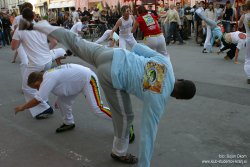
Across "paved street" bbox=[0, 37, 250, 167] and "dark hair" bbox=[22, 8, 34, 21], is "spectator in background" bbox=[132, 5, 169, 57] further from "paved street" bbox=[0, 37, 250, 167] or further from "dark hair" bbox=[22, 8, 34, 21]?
"dark hair" bbox=[22, 8, 34, 21]

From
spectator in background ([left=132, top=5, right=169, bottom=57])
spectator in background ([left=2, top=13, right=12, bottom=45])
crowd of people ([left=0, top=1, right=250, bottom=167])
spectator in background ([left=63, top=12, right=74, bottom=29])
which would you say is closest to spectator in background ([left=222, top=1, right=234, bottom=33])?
spectator in background ([left=132, top=5, right=169, bottom=57])

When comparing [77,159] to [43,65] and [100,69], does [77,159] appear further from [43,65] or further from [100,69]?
[43,65]

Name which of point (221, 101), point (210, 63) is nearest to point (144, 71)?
point (221, 101)

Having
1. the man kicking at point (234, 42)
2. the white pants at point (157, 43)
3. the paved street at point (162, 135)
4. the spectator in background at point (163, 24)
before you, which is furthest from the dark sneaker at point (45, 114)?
the spectator in background at point (163, 24)

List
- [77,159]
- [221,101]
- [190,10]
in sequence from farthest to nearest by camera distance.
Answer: [190,10] → [221,101] → [77,159]

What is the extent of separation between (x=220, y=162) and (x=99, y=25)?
1699 cm

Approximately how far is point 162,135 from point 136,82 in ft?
5.43

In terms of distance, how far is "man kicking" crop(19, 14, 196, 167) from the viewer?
2.63 metres

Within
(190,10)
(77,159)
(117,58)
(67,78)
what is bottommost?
(77,159)

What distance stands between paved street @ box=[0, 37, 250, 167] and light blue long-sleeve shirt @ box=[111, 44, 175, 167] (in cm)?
95

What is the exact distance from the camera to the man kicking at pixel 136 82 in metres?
2.63

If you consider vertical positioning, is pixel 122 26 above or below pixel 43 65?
above

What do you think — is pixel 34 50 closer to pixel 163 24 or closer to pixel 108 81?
pixel 108 81

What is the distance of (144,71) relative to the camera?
9.12ft
